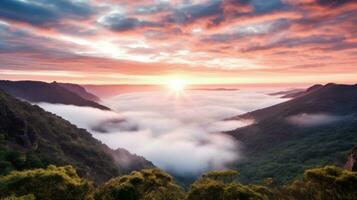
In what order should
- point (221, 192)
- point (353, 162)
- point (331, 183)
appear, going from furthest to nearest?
point (353, 162) < point (331, 183) < point (221, 192)

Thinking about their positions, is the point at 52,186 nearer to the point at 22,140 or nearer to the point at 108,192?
the point at 108,192

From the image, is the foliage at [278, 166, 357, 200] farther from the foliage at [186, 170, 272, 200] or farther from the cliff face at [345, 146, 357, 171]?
the cliff face at [345, 146, 357, 171]

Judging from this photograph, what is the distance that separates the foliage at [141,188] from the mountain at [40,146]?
30.8 m

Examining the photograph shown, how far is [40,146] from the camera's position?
12619cm

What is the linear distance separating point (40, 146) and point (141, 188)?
96127 millimetres

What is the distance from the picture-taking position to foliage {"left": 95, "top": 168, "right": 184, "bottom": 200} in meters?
42.6

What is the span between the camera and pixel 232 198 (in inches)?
1634

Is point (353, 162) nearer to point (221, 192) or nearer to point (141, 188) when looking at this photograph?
point (221, 192)

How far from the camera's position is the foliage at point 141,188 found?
4259 cm

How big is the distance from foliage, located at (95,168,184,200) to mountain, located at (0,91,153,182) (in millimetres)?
30846

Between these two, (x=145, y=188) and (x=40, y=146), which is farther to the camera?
(x=40, y=146)

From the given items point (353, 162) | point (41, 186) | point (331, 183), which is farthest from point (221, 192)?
point (353, 162)

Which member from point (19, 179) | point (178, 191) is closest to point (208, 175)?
point (178, 191)

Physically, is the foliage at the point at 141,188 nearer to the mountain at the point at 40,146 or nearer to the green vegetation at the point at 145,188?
the green vegetation at the point at 145,188
